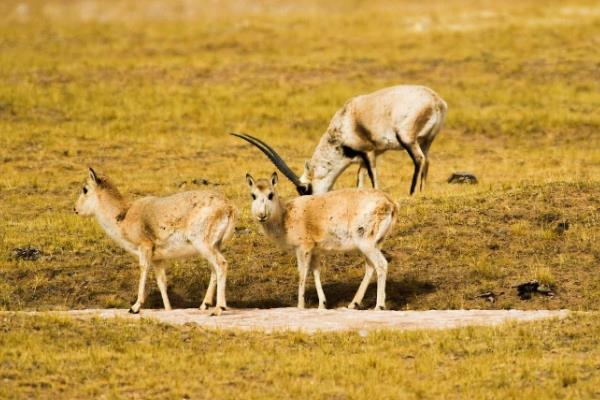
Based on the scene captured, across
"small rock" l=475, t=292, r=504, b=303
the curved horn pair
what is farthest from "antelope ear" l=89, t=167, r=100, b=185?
"small rock" l=475, t=292, r=504, b=303

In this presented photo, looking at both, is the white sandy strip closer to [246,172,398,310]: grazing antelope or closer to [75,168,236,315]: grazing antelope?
[75,168,236,315]: grazing antelope

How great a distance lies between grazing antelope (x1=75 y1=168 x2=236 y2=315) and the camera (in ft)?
54.2

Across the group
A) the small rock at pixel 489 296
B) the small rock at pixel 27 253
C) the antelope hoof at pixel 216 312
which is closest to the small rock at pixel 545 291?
the small rock at pixel 489 296

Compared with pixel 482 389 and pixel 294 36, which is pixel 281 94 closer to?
pixel 294 36

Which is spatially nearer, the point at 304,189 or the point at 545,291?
the point at 545,291

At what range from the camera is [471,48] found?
1610 inches

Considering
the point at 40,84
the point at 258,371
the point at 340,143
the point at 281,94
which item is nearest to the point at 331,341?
the point at 258,371

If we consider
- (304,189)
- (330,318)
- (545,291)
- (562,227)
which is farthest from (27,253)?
(562,227)

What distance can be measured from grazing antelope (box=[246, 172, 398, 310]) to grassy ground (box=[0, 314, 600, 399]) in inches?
108

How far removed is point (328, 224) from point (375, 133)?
230 inches

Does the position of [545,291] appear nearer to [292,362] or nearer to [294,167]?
[292,362]

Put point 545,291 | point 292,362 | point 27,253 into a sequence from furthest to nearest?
1. point 27,253
2. point 545,291
3. point 292,362

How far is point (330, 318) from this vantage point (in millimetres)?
15461

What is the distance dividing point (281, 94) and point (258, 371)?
893 inches
